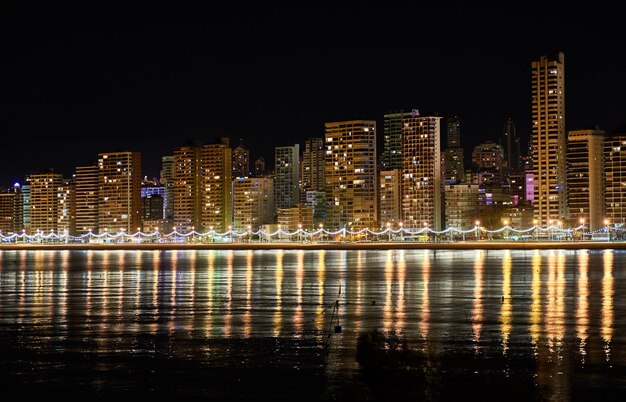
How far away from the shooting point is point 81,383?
70.7ft

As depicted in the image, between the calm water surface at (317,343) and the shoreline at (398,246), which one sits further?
the shoreline at (398,246)

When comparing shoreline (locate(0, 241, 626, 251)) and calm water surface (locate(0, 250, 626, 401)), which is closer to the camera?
calm water surface (locate(0, 250, 626, 401))

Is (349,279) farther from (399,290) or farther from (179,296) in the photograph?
(179,296)

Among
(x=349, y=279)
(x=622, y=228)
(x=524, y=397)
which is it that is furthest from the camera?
(x=622, y=228)

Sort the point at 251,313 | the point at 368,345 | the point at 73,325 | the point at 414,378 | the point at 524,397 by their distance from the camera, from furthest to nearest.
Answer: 1. the point at 251,313
2. the point at 73,325
3. the point at 368,345
4. the point at 414,378
5. the point at 524,397

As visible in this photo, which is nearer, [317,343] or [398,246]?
[317,343]

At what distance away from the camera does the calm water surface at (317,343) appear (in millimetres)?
20781

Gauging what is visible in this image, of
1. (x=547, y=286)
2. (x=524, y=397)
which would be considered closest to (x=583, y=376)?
(x=524, y=397)

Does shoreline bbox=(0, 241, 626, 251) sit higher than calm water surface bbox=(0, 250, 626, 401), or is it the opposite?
calm water surface bbox=(0, 250, 626, 401)

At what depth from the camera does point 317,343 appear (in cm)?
2680

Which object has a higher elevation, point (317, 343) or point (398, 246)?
point (317, 343)

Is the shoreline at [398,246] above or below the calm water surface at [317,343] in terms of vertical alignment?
below

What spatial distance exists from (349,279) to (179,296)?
1694 centimetres

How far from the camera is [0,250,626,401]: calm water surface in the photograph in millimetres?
20781
